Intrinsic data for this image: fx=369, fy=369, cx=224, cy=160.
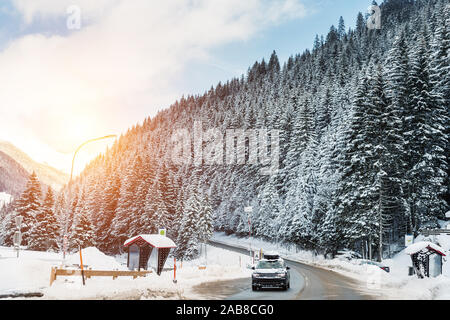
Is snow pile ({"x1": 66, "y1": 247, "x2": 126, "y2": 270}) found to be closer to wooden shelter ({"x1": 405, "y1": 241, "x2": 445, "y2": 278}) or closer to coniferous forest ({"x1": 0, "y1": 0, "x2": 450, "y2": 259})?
coniferous forest ({"x1": 0, "y1": 0, "x2": 450, "y2": 259})

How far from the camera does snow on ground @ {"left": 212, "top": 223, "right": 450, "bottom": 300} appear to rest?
50.1 ft

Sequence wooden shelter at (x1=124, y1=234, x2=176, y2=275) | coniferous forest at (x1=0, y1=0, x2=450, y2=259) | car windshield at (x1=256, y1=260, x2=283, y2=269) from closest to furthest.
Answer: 1. car windshield at (x1=256, y1=260, x2=283, y2=269)
2. wooden shelter at (x1=124, y1=234, x2=176, y2=275)
3. coniferous forest at (x1=0, y1=0, x2=450, y2=259)

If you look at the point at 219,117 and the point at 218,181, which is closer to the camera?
the point at 218,181

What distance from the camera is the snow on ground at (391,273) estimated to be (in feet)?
50.1

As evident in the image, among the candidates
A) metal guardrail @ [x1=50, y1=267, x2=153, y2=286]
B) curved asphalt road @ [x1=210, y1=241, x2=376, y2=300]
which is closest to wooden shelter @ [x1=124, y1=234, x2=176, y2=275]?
metal guardrail @ [x1=50, y1=267, x2=153, y2=286]

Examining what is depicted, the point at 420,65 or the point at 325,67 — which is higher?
the point at 325,67

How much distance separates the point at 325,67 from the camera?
135 metres

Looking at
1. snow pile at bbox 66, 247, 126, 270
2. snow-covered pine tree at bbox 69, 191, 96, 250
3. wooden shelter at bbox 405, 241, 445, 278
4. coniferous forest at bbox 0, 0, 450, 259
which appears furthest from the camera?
snow-covered pine tree at bbox 69, 191, 96, 250

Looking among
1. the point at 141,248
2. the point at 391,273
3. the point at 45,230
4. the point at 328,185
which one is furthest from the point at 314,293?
the point at 45,230

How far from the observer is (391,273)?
104 ft
